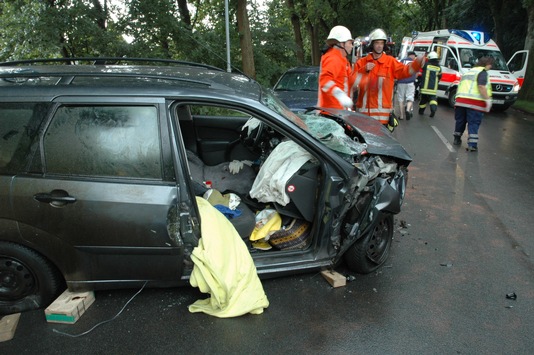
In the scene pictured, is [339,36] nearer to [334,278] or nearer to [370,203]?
[370,203]

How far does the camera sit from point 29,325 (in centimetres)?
272

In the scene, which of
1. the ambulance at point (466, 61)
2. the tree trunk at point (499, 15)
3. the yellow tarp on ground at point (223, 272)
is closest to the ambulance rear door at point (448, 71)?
the ambulance at point (466, 61)

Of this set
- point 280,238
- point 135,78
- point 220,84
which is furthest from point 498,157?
point 135,78

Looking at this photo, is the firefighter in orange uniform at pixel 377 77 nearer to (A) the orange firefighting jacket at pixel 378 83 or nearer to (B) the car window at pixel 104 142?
(A) the orange firefighting jacket at pixel 378 83

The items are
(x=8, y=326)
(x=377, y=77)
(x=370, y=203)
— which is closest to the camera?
(x=8, y=326)

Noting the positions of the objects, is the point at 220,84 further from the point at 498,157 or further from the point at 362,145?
the point at 498,157

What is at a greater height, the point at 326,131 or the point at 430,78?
the point at 430,78

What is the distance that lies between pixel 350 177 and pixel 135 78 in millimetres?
1698

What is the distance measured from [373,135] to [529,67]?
46.2 feet

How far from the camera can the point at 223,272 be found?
268cm

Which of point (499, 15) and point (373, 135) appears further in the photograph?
point (499, 15)

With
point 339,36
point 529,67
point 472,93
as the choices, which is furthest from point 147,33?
point 529,67

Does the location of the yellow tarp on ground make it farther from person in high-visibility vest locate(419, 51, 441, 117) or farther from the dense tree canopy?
person in high-visibility vest locate(419, 51, 441, 117)

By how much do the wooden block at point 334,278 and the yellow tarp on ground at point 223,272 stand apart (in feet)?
2.01
